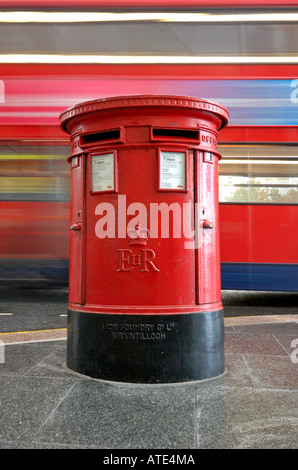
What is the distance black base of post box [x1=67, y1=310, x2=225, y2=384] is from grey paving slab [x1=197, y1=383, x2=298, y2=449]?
20 centimetres

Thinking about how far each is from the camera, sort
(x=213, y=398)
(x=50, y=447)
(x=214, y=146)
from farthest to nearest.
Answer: (x=214, y=146) → (x=213, y=398) → (x=50, y=447)

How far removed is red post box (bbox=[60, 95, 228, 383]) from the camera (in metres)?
2.94

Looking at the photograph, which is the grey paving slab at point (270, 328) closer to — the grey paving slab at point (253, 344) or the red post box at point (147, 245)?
the grey paving slab at point (253, 344)

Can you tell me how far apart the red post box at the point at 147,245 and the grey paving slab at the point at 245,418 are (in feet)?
1.18

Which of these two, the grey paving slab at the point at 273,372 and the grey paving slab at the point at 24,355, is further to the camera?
the grey paving slab at the point at 24,355

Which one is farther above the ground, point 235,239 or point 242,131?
point 242,131

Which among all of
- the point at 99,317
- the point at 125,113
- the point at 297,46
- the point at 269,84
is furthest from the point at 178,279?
the point at 297,46

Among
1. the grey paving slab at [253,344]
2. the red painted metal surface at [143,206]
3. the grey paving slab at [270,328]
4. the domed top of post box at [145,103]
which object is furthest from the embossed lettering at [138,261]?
the grey paving slab at [270,328]

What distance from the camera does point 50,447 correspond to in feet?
6.57

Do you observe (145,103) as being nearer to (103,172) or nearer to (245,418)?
(103,172)

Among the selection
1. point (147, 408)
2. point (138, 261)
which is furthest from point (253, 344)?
point (147, 408)

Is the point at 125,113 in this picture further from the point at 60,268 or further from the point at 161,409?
the point at 60,268

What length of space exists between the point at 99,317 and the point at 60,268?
3.68 m

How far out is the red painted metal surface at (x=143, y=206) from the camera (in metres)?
2.98
